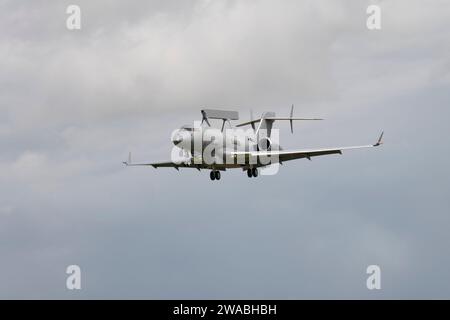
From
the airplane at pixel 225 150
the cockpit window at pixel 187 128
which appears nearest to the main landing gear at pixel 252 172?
the airplane at pixel 225 150

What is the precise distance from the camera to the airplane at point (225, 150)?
71062 millimetres

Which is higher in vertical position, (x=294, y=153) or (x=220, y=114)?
(x=220, y=114)

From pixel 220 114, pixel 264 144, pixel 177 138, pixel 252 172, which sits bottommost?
pixel 252 172

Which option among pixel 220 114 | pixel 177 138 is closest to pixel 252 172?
pixel 220 114

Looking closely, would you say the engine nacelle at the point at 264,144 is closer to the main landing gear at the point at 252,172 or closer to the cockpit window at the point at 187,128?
the main landing gear at the point at 252,172

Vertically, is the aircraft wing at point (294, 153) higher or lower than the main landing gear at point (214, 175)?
higher

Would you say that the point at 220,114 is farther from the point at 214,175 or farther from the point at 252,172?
the point at 252,172

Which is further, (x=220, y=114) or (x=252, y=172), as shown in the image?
(x=252, y=172)

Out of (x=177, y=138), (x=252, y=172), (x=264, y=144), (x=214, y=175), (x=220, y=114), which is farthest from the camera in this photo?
(x=264, y=144)

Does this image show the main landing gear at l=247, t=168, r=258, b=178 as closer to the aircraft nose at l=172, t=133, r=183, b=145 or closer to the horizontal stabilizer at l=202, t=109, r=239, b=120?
the horizontal stabilizer at l=202, t=109, r=239, b=120

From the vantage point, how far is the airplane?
7106cm

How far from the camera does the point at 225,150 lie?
7419cm
